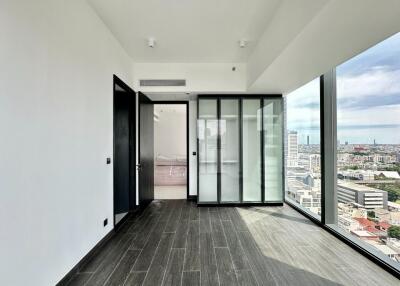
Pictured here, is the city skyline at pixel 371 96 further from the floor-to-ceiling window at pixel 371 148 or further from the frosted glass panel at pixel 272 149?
the frosted glass panel at pixel 272 149

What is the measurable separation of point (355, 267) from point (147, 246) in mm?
2438

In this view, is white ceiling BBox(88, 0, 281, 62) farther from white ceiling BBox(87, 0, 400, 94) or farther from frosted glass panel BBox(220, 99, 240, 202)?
frosted glass panel BBox(220, 99, 240, 202)

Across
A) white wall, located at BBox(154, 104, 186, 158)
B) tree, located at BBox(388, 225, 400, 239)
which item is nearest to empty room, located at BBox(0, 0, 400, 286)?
tree, located at BBox(388, 225, 400, 239)

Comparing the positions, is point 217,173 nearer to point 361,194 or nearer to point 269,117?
point 269,117

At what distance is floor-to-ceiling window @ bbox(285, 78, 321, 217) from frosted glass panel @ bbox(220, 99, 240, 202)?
1146 millimetres

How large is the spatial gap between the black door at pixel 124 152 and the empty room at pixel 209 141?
0.04 metres

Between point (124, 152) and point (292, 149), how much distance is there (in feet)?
11.2

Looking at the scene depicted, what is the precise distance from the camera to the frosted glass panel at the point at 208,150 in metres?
4.92

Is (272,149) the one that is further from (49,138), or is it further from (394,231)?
(49,138)

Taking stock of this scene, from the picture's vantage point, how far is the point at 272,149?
16.2 ft

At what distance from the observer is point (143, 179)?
472cm

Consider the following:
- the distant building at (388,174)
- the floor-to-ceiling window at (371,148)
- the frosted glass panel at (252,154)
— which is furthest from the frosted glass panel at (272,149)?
the distant building at (388,174)

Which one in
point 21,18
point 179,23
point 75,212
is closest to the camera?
point 21,18

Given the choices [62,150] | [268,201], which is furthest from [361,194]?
[62,150]
